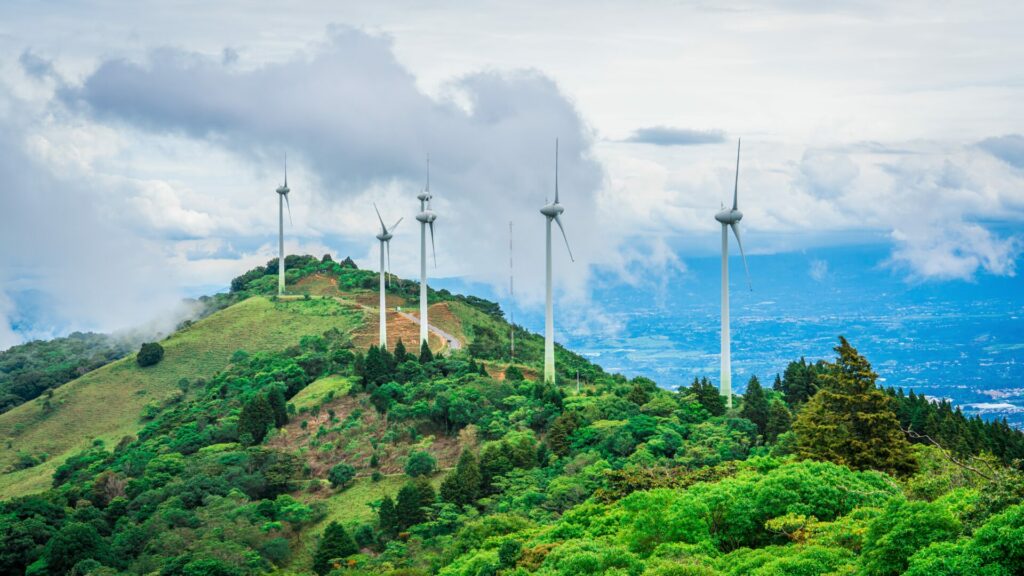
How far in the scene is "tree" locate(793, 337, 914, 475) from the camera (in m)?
64.9

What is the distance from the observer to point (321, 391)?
108 metres

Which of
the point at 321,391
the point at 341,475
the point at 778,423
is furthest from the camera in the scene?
the point at 321,391

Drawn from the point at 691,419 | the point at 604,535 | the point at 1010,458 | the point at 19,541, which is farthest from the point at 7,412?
the point at 1010,458

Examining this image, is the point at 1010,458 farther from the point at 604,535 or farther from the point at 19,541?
the point at 19,541

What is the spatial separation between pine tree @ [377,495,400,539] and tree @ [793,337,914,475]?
30.7 m

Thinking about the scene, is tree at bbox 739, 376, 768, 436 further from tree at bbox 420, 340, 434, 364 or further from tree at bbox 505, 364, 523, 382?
tree at bbox 420, 340, 434, 364

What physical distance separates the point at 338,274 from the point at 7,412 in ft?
184

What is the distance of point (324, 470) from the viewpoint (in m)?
93.2

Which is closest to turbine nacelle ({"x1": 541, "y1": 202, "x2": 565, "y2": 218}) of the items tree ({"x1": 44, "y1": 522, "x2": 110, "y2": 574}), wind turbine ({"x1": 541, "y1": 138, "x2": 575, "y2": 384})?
wind turbine ({"x1": 541, "y1": 138, "x2": 575, "y2": 384})

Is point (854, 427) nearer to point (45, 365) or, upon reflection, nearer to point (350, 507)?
point (350, 507)

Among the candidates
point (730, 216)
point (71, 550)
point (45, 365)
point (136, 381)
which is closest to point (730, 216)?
point (730, 216)

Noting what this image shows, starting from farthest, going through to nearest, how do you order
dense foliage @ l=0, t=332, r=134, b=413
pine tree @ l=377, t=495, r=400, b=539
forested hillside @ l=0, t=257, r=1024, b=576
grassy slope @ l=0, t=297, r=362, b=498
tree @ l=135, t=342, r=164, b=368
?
1. dense foliage @ l=0, t=332, r=134, b=413
2. tree @ l=135, t=342, r=164, b=368
3. grassy slope @ l=0, t=297, r=362, b=498
4. pine tree @ l=377, t=495, r=400, b=539
5. forested hillside @ l=0, t=257, r=1024, b=576

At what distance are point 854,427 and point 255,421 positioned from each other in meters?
58.4

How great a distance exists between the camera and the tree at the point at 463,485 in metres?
79.2
